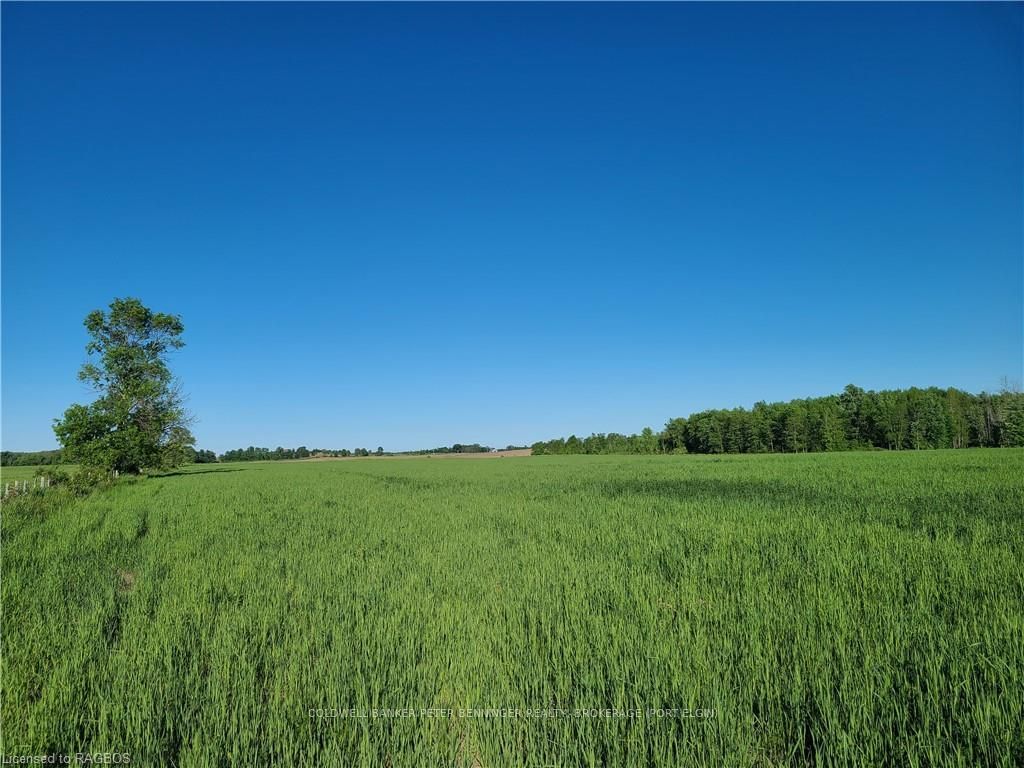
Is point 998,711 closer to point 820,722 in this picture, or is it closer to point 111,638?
point 820,722

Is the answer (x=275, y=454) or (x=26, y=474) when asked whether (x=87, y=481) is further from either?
(x=275, y=454)

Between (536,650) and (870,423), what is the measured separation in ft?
311

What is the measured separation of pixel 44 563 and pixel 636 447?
348 ft

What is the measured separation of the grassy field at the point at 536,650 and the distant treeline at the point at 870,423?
83.7 metres

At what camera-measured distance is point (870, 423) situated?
78.2 metres

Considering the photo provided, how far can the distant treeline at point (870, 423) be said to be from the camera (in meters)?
72.2

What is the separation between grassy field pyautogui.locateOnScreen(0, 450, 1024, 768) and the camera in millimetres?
2557

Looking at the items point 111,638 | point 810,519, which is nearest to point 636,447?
point 810,519

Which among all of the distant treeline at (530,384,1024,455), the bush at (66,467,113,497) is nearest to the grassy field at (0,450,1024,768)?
the bush at (66,467,113,497)

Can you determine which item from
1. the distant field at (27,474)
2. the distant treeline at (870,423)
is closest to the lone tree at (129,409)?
the distant field at (27,474)

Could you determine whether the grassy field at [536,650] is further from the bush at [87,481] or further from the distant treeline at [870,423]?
the distant treeline at [870,423]

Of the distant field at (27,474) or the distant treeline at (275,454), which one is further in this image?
the distant treeline at (275,454)

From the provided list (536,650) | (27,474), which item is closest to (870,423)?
(536,650)

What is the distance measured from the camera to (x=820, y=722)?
8.86 ft
